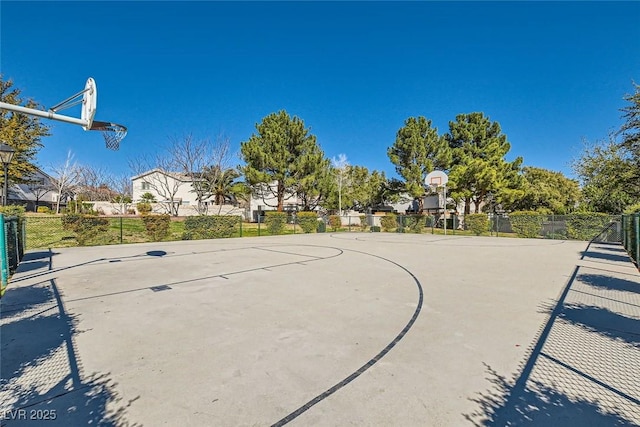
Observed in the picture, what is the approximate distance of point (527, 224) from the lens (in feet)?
60.9

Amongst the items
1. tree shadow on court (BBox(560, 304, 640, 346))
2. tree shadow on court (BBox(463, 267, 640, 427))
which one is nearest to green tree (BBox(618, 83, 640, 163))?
tree shadow on court (BBox(560, 304, 640, 346))

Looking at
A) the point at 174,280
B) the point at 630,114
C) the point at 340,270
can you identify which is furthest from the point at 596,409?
the point at 630,114

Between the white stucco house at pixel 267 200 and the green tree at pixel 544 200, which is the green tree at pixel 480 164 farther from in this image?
the white stucco house at pixel 267 200

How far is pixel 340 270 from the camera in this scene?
768 centimetres

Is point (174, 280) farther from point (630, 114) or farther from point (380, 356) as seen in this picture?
point (630, 114)

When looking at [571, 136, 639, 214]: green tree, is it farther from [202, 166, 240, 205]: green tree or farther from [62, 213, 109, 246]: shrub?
[202, 166, 240, 205]: green tree

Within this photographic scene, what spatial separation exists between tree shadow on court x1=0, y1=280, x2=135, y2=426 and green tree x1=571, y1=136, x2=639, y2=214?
710 inches

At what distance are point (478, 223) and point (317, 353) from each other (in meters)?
20.5

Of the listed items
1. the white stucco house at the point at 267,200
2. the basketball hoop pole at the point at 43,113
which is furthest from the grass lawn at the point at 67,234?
the basketball hoop pole at the point at 43,113

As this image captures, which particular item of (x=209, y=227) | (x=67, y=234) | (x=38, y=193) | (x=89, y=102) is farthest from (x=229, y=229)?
(x=38, y=193)

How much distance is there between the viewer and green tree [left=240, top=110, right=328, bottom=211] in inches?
927

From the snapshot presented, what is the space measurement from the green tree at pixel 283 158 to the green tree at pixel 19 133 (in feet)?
39.9

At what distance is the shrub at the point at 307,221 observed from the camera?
22.6m

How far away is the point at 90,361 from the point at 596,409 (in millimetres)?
4080
